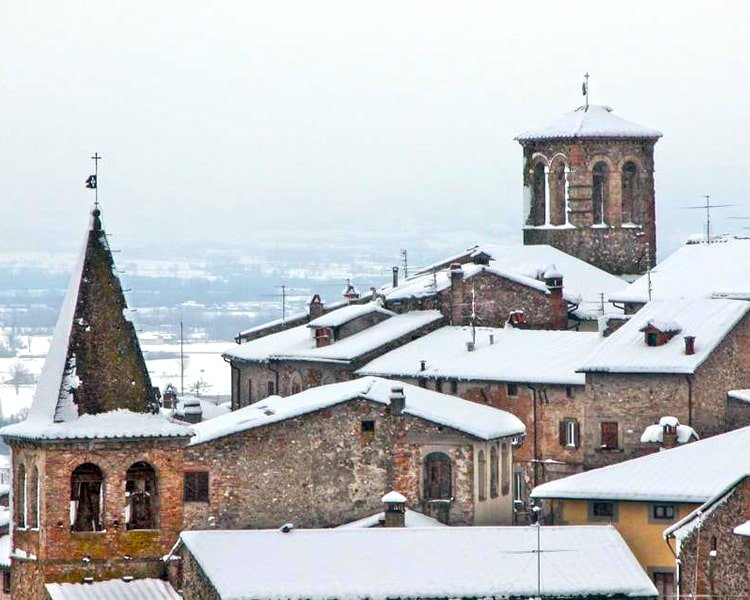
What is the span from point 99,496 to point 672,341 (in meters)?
19.9

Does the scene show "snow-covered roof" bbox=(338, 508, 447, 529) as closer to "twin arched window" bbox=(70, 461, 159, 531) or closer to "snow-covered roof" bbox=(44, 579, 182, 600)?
"twin arched window" bbox=(70, 461, 159, 531)

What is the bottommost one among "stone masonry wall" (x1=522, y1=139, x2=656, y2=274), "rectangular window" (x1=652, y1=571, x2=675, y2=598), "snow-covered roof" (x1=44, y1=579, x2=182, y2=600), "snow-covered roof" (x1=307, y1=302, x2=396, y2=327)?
"rectangular window" (x1=652, y1=571, x2=675, y2=598)

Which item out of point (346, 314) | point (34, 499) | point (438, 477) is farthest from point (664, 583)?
point (346, 314)

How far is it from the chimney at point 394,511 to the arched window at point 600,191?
2973 cm

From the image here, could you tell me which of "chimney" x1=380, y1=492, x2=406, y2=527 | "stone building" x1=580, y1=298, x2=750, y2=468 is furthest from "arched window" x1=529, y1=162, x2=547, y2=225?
"chimney" x1=380, y1=492, x2=406, y2=527

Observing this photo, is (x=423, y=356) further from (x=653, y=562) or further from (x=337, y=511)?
(x=653, y=562)

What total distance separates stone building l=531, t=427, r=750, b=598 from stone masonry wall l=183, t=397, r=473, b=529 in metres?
3.57

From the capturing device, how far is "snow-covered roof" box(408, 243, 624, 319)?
81500 mm

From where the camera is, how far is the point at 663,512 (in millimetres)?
59500

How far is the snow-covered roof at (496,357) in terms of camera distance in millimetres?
71938

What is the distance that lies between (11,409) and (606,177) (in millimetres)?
52184

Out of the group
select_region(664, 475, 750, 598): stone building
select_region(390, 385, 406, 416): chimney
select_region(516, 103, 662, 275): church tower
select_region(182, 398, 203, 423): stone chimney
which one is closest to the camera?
select_region(664, 475, 750, 598): stone building

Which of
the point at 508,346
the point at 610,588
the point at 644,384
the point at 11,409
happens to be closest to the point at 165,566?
the point at 610,588

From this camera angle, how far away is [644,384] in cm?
6819
